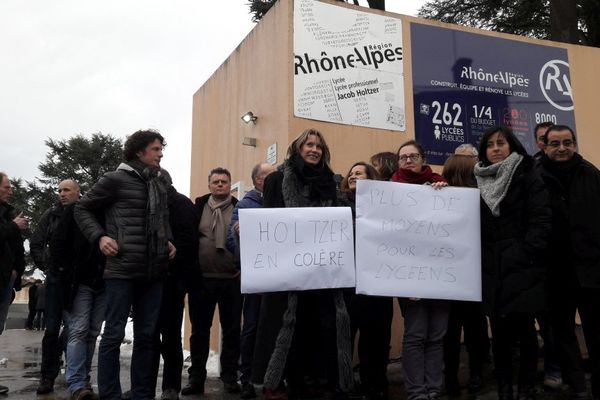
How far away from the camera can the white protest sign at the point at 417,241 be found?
12.5 feet

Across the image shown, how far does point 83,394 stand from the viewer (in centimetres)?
434

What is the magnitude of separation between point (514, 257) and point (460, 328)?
944mm

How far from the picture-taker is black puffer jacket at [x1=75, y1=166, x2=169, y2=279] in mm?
3811

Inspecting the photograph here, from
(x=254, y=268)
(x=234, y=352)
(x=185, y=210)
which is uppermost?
(x=185, y=210)

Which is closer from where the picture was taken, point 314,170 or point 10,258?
point 314,170

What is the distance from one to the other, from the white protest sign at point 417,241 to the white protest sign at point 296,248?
0.10m

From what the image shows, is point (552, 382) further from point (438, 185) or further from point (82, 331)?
point (82, 331)

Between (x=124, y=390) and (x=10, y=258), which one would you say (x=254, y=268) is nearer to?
(x=124, y=390)

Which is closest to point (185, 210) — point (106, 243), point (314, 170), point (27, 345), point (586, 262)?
point (106, 243)

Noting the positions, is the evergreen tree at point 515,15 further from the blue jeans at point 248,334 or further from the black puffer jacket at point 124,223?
the black puffer jacket at point 124,223

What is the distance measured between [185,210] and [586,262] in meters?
2.85

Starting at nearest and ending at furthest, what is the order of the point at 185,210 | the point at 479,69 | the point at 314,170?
the point at 314,170
the point at 185,210
the point at 479,69

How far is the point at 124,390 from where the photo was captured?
16.6 feet

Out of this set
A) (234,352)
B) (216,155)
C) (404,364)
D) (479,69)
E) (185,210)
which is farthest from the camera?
(216,155)
